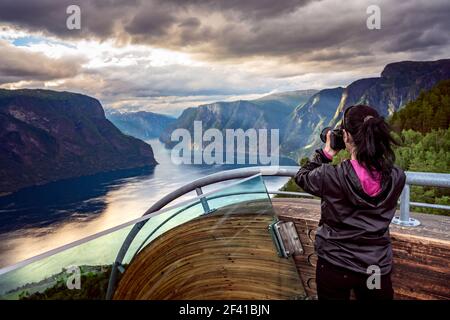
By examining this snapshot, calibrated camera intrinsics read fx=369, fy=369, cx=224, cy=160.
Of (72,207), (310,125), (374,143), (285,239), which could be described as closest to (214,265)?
(285,239)

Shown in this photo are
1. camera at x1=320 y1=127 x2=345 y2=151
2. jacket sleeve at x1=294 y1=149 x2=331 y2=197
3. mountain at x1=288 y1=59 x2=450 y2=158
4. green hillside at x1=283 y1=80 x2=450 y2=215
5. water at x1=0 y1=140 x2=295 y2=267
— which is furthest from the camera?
mountain at x1=288 y1=59 x2=450 y2=158

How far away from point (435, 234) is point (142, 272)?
4.98ft

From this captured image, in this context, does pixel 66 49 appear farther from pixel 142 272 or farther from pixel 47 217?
pixel 142 272

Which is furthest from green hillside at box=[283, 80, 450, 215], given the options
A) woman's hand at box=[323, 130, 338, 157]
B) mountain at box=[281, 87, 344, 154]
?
mountain at box=[281, 87, 344, 154]

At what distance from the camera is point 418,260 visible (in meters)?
1.92

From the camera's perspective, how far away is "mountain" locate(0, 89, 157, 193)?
415 feet

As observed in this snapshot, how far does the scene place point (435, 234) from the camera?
76.8 inches

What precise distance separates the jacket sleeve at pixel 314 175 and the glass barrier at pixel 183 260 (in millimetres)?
384

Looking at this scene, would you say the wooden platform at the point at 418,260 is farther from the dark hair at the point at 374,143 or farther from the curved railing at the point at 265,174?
the dark hair at the point at 374,143

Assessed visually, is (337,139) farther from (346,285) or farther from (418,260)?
(418,260)

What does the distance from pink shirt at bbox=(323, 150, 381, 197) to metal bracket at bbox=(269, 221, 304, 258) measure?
641mm

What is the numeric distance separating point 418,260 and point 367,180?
0.78 meters

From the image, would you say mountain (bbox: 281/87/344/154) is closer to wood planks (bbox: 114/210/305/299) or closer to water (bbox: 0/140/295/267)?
water (bbox: 0/140/295/267)

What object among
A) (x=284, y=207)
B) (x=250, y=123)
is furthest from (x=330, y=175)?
(x=250, y=123)
